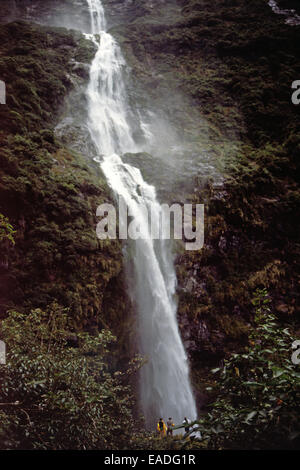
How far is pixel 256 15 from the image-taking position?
2184cm

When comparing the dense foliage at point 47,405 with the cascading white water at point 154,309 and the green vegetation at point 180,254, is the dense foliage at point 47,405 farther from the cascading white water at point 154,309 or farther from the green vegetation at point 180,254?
the cascading white water at point 154,309

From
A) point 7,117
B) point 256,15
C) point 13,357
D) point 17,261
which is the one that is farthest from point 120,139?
point 256,15

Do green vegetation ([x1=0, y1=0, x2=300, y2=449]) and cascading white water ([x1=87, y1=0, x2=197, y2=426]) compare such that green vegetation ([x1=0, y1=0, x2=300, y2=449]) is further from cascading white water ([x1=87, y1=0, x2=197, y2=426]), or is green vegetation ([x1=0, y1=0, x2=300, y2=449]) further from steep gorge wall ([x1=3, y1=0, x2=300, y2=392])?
cascading white water ([x1=87, y1=0, x2=197, y2=426])

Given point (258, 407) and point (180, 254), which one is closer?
point (258, 407)

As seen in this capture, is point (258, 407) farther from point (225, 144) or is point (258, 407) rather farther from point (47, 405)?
point (225, 144)

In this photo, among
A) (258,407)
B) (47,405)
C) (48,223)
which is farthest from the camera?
(48,223)

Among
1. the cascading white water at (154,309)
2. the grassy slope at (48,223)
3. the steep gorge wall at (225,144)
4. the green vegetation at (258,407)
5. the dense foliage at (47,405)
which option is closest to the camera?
the green vegetation at (258,407)

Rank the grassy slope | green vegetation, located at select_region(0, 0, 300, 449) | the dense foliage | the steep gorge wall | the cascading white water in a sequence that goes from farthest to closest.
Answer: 1. the steep gorge wall
2. the cascading white water
3. the grassy slope
4. the dense foliage
5. green vegetation, located at select_region(0, 0, 300, 449)

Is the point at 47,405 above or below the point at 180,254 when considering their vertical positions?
below

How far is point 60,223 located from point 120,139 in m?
8.87

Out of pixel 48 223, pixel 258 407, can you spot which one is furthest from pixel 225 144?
pixel 258 407

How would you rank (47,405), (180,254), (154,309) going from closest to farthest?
(47,405)
(154,309)
(180,254)

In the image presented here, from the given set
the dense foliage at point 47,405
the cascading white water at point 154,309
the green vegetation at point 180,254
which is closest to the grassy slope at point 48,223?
the green vegetation at point 180,254

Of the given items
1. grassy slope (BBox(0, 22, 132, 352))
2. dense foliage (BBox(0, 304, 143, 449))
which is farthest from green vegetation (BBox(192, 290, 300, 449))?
grassy slope (BBox(0, 22, 132, 352))
